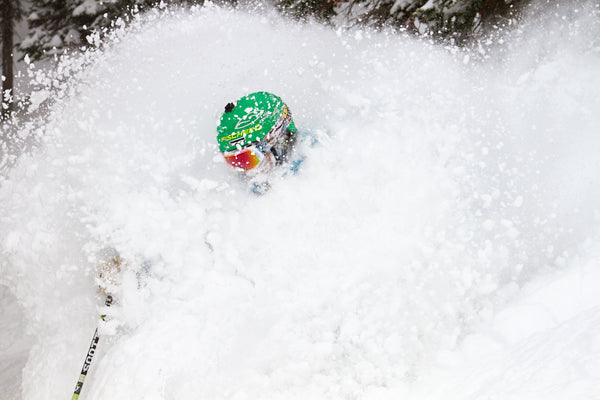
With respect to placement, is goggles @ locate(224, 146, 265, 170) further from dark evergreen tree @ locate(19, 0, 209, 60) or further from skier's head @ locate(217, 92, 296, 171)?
dark evergreen tree @ locate(19, 0, 209, 60)

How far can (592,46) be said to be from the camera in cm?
410

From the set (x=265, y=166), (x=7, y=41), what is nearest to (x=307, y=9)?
(x=265, y=166)

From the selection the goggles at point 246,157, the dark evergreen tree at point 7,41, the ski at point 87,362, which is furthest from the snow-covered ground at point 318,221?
the dark evergreen tree at point 7,41

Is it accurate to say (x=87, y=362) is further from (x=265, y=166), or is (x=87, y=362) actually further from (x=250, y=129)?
(x=250, y=129)

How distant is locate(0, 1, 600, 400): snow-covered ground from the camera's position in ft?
10.1

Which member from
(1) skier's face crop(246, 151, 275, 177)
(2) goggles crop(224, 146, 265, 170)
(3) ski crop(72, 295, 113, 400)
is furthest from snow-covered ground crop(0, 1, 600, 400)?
(2) goggles crop(224, 146, 265, 170)

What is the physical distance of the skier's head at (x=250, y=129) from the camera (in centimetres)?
314

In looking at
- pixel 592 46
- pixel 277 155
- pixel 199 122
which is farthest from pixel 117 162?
pixel 592 46

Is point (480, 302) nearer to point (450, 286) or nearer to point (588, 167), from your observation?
point (450, 286)

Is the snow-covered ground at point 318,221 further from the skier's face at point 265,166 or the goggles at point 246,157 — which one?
the goggles at point 246,157

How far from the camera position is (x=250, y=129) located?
313 cm

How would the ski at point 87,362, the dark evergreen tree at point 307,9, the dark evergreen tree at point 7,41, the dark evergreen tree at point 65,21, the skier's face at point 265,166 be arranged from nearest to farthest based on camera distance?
the skier's face at point 265,166 < the ski at point 87,362 < the dark evergreen tree at point 307,9 < the dark evergreen tree at point 65,21 < the dark evergreen tree at point 7,41

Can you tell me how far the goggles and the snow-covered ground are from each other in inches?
33.8

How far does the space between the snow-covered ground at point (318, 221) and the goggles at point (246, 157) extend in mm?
857
